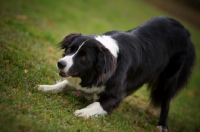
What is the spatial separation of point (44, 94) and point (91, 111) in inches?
33.9

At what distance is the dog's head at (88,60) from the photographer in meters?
4.41

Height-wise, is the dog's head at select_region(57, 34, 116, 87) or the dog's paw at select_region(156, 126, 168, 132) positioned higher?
the dog's head at select_region(57, 34, 116, 87)

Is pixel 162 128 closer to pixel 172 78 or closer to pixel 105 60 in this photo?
pixel 172 78

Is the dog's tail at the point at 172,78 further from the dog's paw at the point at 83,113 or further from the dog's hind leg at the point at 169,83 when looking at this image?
the dog's paw at the point at 83,113

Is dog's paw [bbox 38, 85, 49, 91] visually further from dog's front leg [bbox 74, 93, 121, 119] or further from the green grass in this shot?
dog's front leg [bbox 74, 93, 121, 119]

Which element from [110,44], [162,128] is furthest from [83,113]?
[162,128]

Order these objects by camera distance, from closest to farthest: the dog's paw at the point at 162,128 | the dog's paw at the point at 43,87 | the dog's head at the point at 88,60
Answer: the dog's head at the point at 88,60 → the dog's paw at the point at 43,87 → the dog's paw at the point at 162,128

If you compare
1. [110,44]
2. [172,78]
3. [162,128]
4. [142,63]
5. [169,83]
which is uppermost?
[110,44]

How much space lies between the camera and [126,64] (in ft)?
16.2

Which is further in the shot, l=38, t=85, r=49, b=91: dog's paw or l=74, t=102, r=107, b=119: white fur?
l=38, t=85, r=49, b=91: dog's paw

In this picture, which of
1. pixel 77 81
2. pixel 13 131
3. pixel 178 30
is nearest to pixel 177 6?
pixel 178 30

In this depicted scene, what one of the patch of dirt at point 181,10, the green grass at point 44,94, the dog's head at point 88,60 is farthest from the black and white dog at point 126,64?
the patch of dirt at point 181,10

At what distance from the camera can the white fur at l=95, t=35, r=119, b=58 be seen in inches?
187

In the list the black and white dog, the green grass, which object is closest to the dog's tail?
the black and white dog
